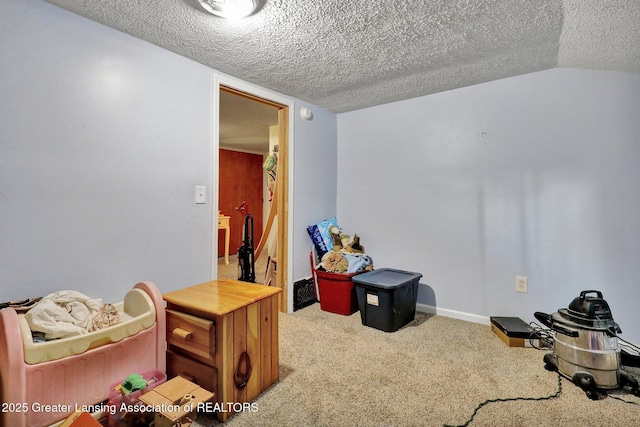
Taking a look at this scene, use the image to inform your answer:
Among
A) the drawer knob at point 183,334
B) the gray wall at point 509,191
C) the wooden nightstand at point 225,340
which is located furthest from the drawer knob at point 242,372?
the gray wall at point 509,191

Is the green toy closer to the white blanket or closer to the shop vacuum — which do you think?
the white blanket

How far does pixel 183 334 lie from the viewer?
4.79ft

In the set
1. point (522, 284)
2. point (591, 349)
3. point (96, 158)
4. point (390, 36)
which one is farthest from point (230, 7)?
point (522, 284)

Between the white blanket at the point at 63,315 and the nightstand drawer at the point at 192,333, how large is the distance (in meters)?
0.35

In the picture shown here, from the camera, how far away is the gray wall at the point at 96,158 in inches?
54.3

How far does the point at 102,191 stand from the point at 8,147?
15.9 inches

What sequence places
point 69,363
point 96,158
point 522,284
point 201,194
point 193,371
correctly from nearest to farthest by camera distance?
point 69,363 < point 193,371 < point 96,158 < point 201,194 < point 522,284

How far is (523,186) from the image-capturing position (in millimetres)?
2354

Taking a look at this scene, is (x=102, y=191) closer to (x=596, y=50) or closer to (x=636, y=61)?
(x=596, y=50)

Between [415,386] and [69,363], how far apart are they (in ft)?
5.43

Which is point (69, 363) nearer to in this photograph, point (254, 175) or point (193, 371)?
point (193, 371)

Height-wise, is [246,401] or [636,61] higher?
[636,61]

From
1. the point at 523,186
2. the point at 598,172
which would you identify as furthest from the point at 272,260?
the point at 598,172

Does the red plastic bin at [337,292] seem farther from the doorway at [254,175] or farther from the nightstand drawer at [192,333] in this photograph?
the nightstand drawer at [192,333]
